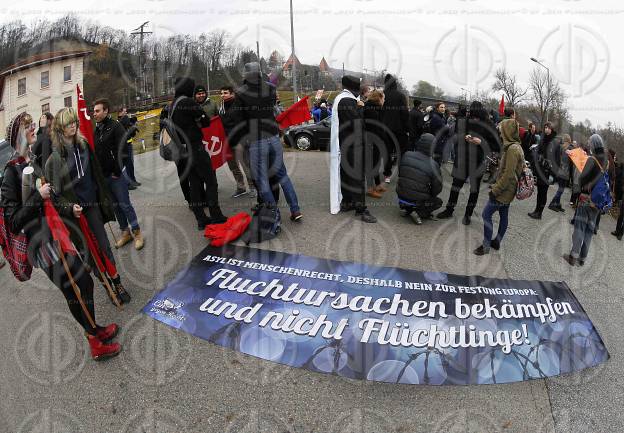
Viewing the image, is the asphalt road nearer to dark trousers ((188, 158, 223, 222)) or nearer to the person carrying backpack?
the person carrying backpack

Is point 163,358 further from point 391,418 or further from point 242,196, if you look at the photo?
point 242,196

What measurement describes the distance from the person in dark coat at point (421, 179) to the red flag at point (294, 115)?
171 centimetres

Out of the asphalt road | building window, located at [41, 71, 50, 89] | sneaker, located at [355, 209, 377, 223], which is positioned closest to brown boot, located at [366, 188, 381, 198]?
sneaker, located at [355, 209, 377, 223]

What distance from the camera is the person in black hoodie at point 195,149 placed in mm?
4426

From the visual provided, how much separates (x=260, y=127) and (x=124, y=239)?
7.26ft

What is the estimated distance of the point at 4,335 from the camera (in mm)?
3348

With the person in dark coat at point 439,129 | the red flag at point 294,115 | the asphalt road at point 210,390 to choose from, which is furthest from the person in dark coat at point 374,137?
the person in dark coat at point 439,129

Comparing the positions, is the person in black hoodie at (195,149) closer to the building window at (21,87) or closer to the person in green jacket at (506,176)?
the person in green jacket at (506,176)

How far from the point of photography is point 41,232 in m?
2.78

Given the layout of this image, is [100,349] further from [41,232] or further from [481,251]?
[481,251]

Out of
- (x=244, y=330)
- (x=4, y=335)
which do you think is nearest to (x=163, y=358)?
(x=244, y=330)

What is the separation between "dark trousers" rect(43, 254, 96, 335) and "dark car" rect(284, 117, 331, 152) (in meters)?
10.9

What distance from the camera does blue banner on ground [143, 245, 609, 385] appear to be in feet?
9.52

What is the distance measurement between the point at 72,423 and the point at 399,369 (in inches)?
88.8
